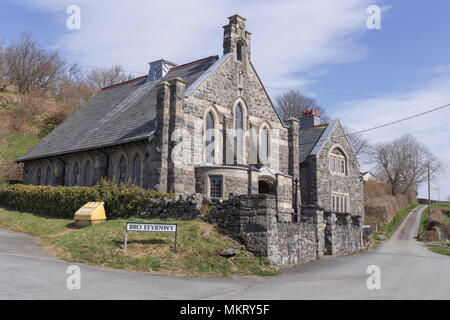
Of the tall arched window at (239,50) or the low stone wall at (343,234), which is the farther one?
the tall arched window at (239,50)

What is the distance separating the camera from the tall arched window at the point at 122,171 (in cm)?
2333

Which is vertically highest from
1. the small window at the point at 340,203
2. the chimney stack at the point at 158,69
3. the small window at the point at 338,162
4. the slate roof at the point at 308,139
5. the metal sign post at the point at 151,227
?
the chimney stack at the point at 158,69

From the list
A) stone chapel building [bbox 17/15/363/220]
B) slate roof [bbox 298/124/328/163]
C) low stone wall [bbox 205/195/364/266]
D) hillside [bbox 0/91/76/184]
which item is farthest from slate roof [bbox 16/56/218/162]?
hillside [bbox 0/91/76/184]

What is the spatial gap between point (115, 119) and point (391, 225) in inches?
1437

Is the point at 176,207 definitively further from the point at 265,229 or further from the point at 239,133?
the point at 239,133

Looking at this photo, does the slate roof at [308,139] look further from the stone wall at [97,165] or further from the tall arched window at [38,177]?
the tall arched window at [38,177]

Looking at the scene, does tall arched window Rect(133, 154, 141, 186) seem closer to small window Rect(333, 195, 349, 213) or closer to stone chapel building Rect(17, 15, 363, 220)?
stone chapel building Rect(17, 15, 363, 220)

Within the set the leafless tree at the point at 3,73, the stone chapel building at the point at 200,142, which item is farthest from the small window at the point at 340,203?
the leafless tree at the point at 3,73

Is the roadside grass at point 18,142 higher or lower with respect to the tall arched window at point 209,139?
higher

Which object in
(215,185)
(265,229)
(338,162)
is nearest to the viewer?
(265,229)

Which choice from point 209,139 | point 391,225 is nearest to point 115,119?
point 209,139

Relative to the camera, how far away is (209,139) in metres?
23.0

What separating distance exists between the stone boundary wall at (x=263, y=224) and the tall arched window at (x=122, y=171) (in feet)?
19.4

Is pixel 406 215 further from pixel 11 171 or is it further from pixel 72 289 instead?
pixel 72 289
